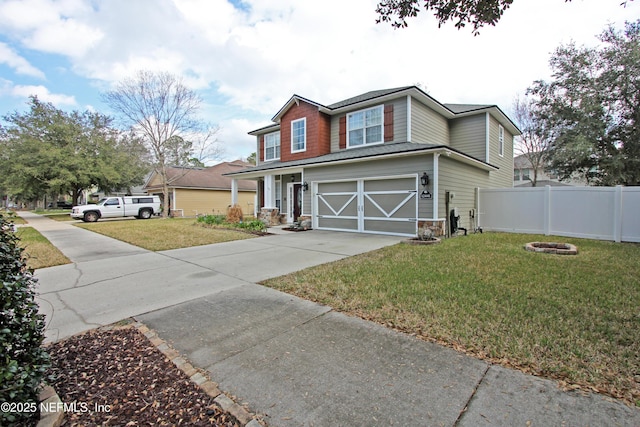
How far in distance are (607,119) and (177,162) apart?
29902 mm

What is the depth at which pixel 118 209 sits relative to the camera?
69.9 ft

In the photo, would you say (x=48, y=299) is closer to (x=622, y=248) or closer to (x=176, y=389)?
(x=176, y=389)

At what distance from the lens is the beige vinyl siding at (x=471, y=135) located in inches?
552

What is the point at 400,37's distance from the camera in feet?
18.7

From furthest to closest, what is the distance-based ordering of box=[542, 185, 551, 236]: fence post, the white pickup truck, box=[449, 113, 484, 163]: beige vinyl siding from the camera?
the white pickup truck
box=[449, 113, 484, 163]: beige vinyl siding
box=[542, 185, 551, 236]: fence post

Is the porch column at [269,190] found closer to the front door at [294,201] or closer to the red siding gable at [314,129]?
the front door at [294,201]

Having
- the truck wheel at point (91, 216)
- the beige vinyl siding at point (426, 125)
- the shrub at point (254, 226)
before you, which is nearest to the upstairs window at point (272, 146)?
the shrub at point (254, 226)

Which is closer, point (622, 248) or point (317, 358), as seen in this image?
point (317, 358)

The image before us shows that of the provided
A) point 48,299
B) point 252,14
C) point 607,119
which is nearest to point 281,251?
point 48,299

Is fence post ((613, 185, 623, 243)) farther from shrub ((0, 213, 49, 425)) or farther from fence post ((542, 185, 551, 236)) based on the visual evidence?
shrub ((0, 213, 49, 425))

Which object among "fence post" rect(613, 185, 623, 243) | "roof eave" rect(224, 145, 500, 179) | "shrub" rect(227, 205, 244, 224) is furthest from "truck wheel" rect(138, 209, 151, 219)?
"fence post" rect(613, 185, 623, 243)

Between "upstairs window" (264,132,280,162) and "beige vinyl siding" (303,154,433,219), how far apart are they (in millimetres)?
4667

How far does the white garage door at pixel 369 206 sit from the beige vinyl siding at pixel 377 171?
0.21 m

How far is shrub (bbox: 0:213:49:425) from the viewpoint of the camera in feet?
5.57
